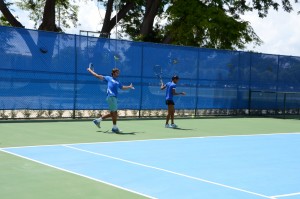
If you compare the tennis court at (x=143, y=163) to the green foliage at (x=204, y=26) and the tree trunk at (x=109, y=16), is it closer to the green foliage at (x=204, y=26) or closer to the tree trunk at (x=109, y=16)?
the green foliage at (x=204, y=26)

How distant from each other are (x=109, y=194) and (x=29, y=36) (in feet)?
34.0

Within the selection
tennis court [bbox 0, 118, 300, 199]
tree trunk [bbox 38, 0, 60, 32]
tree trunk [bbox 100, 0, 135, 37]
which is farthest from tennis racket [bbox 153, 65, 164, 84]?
tree trunk [bbox 100, 0, 135, 37]

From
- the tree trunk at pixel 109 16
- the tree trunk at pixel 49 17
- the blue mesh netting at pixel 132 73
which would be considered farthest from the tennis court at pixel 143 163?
the tree trunk at pixel 109 16

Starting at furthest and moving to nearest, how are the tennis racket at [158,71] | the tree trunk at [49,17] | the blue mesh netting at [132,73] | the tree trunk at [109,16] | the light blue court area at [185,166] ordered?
the tree trunk at [109,16] < the tree trunk at [49,17] < the tennis racket at [158,71] < the blue mesh netting at [132,73] < the light blue court area at [185,166]

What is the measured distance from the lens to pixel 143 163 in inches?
340

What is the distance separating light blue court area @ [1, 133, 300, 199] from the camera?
6.82 meters

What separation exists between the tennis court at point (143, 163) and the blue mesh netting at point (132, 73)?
1905 mm

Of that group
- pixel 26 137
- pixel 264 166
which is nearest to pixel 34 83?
pixel 26 137

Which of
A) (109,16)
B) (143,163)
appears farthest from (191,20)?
(143,163)

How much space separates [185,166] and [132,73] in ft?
33.2

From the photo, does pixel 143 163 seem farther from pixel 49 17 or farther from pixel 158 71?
pixel 49 17

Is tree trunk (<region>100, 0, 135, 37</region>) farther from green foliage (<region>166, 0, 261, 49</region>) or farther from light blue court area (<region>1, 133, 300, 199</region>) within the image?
light blue court area (<region>1, 133, 300, 199</region>)

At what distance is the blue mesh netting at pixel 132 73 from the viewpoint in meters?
15.5

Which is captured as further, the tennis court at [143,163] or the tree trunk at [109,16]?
the tree trunk at [109,16]
